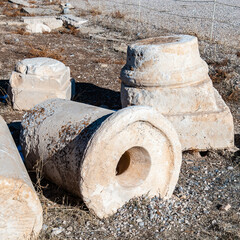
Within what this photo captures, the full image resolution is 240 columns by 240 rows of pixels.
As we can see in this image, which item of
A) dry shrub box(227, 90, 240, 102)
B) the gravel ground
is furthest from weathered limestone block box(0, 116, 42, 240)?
the gravel ground

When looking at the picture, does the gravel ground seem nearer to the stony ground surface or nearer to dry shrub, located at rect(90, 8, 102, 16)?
dry shrub, located at rect(90, 8, 102, 16)

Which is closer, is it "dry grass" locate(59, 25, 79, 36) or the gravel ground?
the gravel ground

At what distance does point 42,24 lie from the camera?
13.3 m

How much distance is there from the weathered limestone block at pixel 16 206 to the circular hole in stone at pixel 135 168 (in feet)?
3.56

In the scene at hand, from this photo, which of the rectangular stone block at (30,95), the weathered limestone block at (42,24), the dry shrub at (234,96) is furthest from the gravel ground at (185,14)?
the rectangular stone block at (30,95)

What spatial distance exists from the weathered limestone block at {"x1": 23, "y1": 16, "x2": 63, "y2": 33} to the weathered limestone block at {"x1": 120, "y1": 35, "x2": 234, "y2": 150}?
27.8 feet

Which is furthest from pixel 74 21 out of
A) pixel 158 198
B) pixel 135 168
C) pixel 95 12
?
pixel 158 198

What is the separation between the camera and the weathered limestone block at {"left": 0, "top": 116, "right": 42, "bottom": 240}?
10.2 feet

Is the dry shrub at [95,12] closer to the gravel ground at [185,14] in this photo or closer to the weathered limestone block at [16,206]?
the gravel ground at [185,14]

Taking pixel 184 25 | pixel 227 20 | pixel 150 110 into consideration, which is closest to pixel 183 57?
pixel 150 110

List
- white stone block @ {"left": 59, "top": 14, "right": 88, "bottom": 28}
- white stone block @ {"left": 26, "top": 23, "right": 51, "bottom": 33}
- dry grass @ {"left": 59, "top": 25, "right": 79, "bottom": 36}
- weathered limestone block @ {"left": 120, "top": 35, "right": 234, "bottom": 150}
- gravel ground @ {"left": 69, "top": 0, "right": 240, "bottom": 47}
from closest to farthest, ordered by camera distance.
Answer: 1. weathered limestone block @ {"left": 120, "top": 35, "right": 234, "bottom": 150}
2. gravel ground @ {"left": 69, "top": 0, "right": 240, "bottom": 47}
3. dry grass @ {"left": 59, "top": 25, "right": 79, "bottom": 36}
4. white stone block @ {"left": 26, "top": 23, "right": 51, "bottom": 33}
5. white stone block @ {"left": 59, "top": 14, "right": 88, "bottom": 28}

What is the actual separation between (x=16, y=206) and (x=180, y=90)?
2.79 meters

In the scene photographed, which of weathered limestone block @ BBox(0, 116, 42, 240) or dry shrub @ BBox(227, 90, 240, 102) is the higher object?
weathered limestone block @ BBox(0, 116, 42, 240)

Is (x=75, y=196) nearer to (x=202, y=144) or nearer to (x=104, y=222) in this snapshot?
(x=104, y=222)
